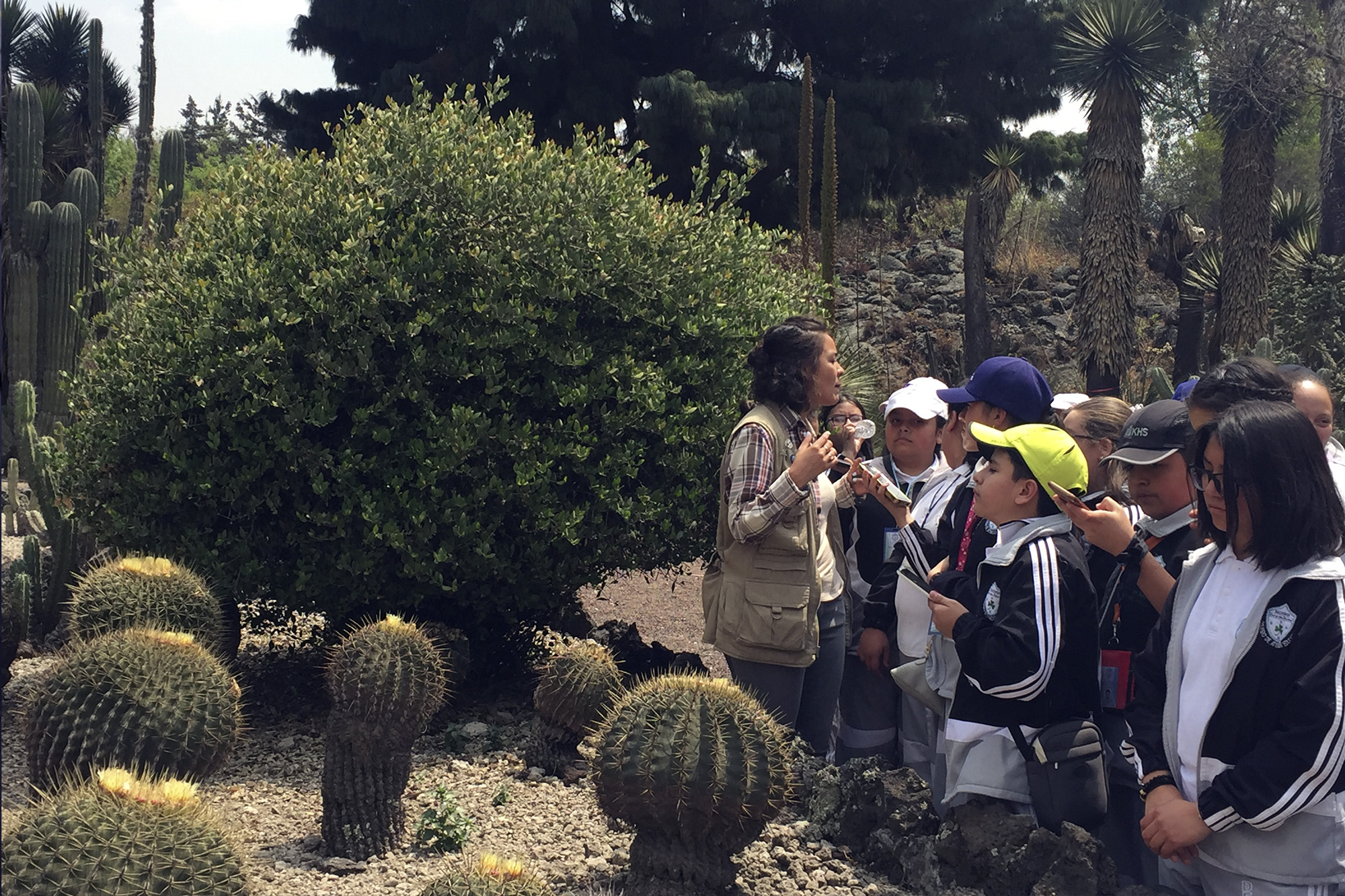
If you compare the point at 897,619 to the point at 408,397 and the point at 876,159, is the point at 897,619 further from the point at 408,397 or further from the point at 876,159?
the point at 876,159

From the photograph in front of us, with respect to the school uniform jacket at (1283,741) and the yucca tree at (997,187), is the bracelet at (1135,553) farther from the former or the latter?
the yucca tree at (997,187)

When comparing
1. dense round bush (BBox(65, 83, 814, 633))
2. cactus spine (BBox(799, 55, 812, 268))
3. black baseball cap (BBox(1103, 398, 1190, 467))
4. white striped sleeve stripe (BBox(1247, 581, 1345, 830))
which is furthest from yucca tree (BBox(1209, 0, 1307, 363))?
white striped sleeve stripe (BBox(1247, 581, 1345, 830))

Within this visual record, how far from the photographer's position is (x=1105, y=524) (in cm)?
326

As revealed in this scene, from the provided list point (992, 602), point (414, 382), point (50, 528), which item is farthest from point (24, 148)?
point (992, 602)

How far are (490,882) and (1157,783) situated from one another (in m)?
1.72

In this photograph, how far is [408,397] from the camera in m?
5.32

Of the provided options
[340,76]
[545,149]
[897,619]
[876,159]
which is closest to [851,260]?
[876,159]

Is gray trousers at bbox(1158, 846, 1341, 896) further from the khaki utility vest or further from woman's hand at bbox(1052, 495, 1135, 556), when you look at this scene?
the khaki utility vest

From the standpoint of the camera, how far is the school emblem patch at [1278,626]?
8.95 ft

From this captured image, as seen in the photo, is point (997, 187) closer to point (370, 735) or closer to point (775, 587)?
point (775, 587)

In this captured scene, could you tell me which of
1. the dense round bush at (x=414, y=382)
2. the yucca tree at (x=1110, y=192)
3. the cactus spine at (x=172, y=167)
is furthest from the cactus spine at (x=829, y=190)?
the cactus spine at (x=172, y=167)

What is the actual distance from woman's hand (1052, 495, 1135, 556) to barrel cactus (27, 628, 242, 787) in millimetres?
2746

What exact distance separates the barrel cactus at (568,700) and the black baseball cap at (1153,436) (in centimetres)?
218

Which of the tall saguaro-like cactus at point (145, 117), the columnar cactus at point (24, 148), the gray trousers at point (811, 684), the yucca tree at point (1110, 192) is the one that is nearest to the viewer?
the gray trousers at point (811, 684)
